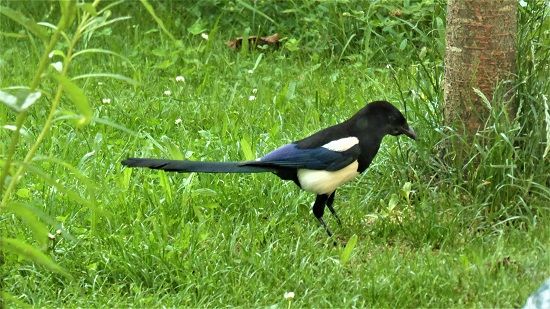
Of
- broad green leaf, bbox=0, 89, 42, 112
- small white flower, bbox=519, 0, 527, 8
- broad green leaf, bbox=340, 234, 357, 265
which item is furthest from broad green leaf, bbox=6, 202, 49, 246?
small white flower, bbox=519, 0, 527, 8

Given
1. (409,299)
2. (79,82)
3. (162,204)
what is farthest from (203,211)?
(79,82)

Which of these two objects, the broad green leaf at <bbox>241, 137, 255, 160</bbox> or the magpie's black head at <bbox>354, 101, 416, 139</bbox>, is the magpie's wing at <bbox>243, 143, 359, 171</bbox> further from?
the broad green leaf at <bbox>241, 137, 255, 160</bbox>

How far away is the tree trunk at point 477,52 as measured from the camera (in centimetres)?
443

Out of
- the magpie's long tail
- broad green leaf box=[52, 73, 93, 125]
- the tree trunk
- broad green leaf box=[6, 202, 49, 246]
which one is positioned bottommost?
the magpie's long tail

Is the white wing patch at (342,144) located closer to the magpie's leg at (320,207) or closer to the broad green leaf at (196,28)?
the magpie's leg at (320,207)

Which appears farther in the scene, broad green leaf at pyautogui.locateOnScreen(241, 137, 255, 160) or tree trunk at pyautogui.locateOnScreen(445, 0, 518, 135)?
broad green leaf at pyautogui.locateOnScreen(241, 137, 255, 160)

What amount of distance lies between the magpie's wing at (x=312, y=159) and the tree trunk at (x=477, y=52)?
0.54 meters

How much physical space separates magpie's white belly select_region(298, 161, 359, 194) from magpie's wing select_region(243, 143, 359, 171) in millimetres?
22

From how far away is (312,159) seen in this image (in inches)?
168

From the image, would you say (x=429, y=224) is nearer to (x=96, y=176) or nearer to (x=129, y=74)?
(x=96, y=176)

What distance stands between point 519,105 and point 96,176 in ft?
5.96

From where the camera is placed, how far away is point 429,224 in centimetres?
421

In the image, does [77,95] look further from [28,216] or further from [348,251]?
[348,251]

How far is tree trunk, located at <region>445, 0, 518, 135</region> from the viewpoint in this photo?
4.43 metres
